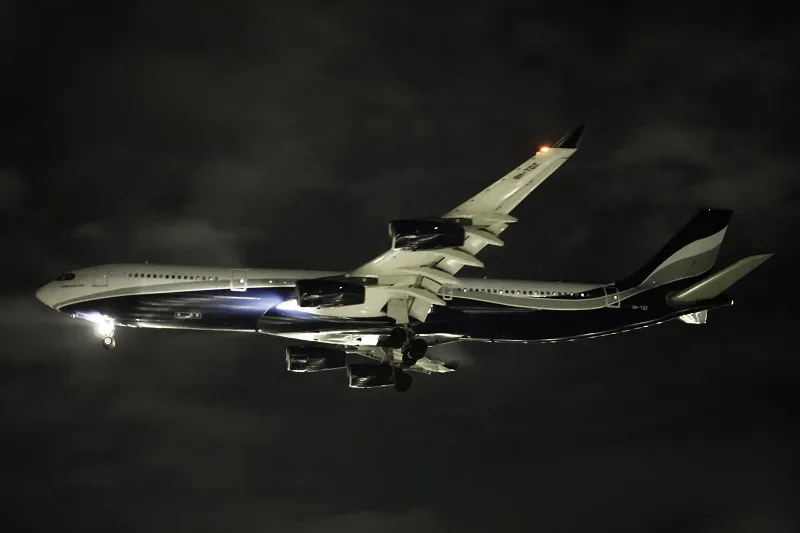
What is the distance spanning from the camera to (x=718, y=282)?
200ft

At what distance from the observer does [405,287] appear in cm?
5841

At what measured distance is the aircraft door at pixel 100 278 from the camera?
59.9 meters

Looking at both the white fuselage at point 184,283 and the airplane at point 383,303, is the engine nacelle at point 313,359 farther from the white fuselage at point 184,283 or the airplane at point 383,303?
the white fuselage at point 184,283

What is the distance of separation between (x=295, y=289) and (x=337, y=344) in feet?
25.4

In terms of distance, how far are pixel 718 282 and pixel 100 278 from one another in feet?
111

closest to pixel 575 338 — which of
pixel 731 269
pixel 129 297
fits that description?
pixel 731 269

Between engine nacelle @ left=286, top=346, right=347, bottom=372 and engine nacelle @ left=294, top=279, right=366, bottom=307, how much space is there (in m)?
9.86

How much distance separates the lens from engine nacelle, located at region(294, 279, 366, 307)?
56000 mm

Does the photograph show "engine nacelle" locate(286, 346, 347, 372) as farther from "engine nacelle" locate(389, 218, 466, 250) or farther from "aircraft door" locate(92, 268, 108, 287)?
"engine nacelle" locate(389, 218, 466, 250)

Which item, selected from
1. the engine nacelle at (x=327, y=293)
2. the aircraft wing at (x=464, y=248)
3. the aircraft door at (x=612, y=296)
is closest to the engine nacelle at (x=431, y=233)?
the aircraft wing at (x=464, y=248)

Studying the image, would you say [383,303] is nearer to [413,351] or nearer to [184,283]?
[413,351]

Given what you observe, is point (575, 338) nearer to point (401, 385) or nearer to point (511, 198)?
point (401, 385)

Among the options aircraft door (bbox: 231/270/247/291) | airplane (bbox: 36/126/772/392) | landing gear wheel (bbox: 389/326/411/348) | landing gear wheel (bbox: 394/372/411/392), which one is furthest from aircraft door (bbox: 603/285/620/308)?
aircraft door (bbox: 231/270/247/291)

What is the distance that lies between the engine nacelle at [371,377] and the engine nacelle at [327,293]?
8658 millimetres
